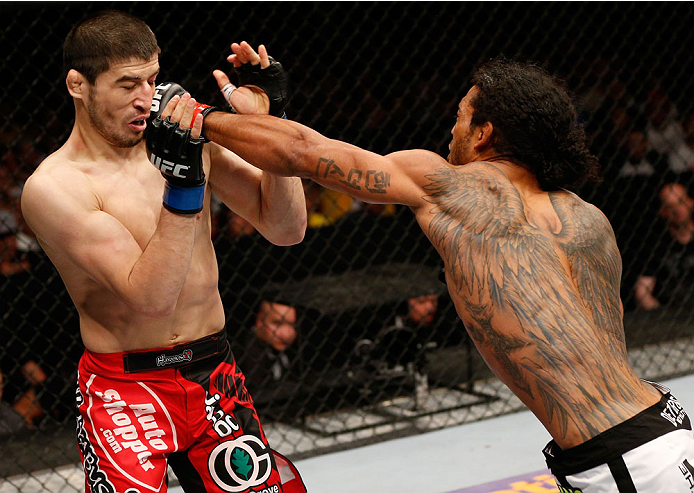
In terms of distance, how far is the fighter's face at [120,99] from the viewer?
1.72 m

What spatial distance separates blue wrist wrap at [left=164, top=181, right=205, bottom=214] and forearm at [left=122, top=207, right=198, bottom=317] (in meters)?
0.01

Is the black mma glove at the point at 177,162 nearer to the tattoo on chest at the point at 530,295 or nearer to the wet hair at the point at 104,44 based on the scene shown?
the wet hair at the point at 104,44

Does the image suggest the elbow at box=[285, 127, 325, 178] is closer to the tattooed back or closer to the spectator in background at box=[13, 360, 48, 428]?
the tattooed back

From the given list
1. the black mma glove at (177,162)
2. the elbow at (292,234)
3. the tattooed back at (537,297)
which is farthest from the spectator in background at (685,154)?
the black mma glove at (177,162)

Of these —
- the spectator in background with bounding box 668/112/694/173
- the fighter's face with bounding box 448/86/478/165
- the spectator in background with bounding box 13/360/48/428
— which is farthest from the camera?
the spectator in background with bounding box 668/112/694/173

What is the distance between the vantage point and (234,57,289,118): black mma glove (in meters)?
1.80

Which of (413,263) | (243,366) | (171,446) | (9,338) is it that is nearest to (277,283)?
(243,366)

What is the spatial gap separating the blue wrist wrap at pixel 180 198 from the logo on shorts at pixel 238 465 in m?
0.51

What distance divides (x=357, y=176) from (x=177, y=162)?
0.32 metres

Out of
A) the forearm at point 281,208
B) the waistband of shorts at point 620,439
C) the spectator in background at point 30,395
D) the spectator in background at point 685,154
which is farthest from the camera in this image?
the spectator in background at point 685,154

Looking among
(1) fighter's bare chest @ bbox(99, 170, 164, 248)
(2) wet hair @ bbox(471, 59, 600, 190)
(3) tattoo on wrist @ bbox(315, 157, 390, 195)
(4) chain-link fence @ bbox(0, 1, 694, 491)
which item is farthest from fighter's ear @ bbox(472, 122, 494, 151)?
(4) chain-link fence @ bbox(0, 1, 694, 491)

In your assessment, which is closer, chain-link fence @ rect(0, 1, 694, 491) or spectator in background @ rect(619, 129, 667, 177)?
chain-link fence @ rect(0, 1, 694, 491)

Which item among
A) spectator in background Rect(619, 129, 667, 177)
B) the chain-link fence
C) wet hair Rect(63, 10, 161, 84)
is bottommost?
the chain-link fence

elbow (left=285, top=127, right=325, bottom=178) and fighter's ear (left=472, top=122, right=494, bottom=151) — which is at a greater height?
fighter's ear (left=472, top=122, right=494, bottom=151)
